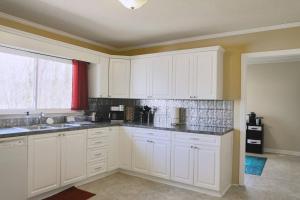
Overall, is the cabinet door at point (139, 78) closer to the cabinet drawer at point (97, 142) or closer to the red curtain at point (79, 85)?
the red curtain at point (79, 85)

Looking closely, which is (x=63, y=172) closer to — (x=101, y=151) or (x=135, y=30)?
(x=101, y=151)

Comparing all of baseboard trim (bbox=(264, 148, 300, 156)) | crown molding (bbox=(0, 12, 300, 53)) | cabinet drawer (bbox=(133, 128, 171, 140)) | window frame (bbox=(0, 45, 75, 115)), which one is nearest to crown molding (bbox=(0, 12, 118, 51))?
crown molding (bbox=(0, 12, 300, 53))

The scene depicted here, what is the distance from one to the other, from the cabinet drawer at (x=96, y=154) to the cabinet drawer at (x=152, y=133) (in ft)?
2.03

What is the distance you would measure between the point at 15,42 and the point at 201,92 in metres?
2.74

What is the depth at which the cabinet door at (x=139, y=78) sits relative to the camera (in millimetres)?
4238

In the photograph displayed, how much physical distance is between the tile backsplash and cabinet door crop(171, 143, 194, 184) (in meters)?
0.69

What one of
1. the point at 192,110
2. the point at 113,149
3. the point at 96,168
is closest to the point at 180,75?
the point at 192,110

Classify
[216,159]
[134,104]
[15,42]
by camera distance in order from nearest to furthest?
[15,42] < [216,159] < [134,104]

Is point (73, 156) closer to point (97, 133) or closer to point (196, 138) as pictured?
point (97, 133)

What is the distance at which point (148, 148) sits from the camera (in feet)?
12.4

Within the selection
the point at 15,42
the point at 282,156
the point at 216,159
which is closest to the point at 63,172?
the point at 15,42

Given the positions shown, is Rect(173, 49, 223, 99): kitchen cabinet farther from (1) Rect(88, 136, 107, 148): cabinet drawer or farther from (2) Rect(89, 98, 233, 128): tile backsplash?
(1) Rect(88, 136, 107, 148): cabinet drawer

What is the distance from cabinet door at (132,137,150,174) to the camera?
3801 mm

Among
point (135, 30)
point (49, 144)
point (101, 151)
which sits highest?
point (135, 30)
